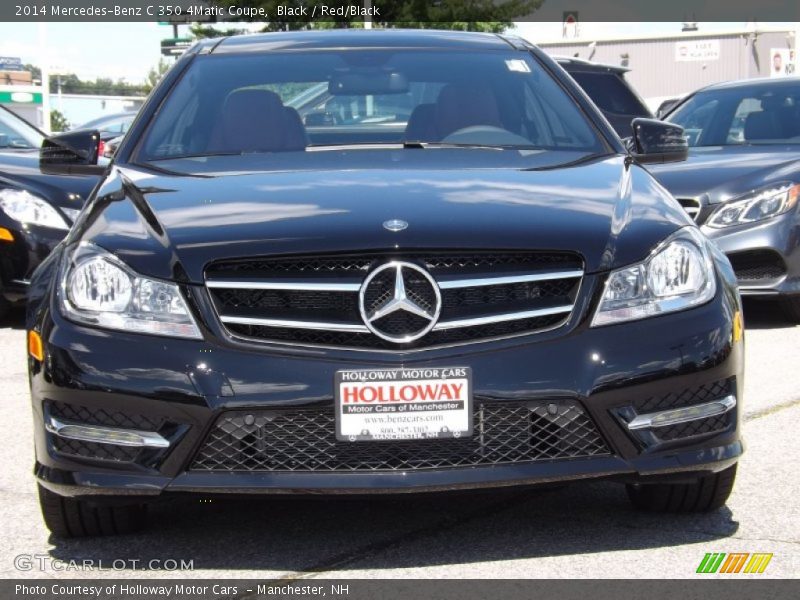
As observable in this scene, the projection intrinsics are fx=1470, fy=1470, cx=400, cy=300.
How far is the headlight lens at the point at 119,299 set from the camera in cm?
386

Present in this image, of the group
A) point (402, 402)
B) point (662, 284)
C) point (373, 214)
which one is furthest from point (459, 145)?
point (402, 402)

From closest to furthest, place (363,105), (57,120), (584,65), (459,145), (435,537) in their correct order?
(435,537) → (459,145) → (363,105) → (584,65) → (57,120)

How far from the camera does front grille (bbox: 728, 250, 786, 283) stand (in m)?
8.98

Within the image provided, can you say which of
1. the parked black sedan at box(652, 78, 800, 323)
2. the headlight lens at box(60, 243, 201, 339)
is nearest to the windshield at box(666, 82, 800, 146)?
the parked black sedan at box(652, 78, 800, 323)

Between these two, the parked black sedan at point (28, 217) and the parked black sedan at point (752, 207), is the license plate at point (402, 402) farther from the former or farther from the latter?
the parked black sedan at point (28, 217)

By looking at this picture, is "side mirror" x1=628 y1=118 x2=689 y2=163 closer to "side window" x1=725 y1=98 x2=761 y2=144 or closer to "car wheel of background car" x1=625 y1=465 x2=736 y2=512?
"car wheel of background car" x1=625 y1=465 x2=736 y2=512

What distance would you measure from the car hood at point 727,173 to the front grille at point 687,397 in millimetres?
5217

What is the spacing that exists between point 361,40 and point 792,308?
446 centimetres

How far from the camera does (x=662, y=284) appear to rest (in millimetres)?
4000

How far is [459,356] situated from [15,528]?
1605 mm

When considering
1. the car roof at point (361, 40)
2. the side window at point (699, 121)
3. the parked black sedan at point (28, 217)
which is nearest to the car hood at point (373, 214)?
the car roof at point (361, 40)

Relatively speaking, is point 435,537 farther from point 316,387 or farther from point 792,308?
point 792,308
